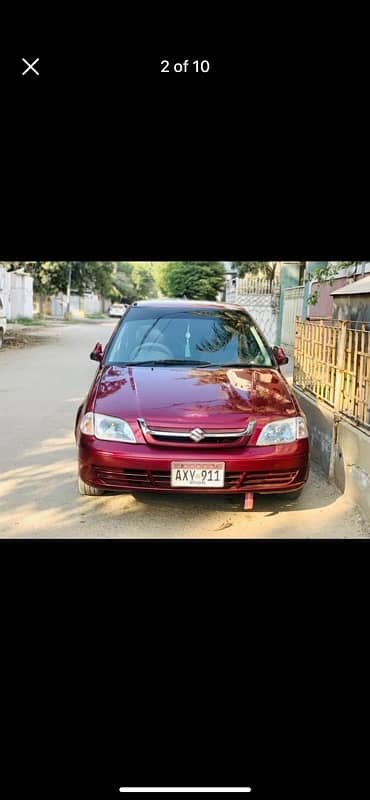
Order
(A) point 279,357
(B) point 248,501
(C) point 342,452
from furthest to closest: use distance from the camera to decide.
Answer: (A) point 279,357, (C) point 342,452, (B) point 248,501

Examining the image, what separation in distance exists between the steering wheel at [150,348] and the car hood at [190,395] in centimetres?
29

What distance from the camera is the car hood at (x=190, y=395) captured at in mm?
4305

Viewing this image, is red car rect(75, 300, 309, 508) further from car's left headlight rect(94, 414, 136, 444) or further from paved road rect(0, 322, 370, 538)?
paved road rect(0, 322, 370, 538)

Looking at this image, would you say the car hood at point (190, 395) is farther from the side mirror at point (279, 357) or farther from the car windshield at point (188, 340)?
the side mirror at point (279, 357)

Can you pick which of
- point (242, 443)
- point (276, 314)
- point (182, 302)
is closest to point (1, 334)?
point (276, 314)

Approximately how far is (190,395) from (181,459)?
1.87 feet

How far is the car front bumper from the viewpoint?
4168 millimetres

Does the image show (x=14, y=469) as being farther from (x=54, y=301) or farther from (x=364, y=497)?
(x=54, y=301)

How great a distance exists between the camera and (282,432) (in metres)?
4.37

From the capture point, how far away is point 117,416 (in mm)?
4340

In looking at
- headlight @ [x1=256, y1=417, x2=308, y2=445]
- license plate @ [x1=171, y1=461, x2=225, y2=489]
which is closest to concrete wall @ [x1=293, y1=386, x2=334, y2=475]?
headlight @ [x1=256, y1=417, x2=308, y2=445]

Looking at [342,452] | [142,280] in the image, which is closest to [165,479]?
[342,452]

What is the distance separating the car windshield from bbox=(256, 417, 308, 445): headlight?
40.1 inches

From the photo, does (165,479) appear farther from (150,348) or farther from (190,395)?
(150,348)
